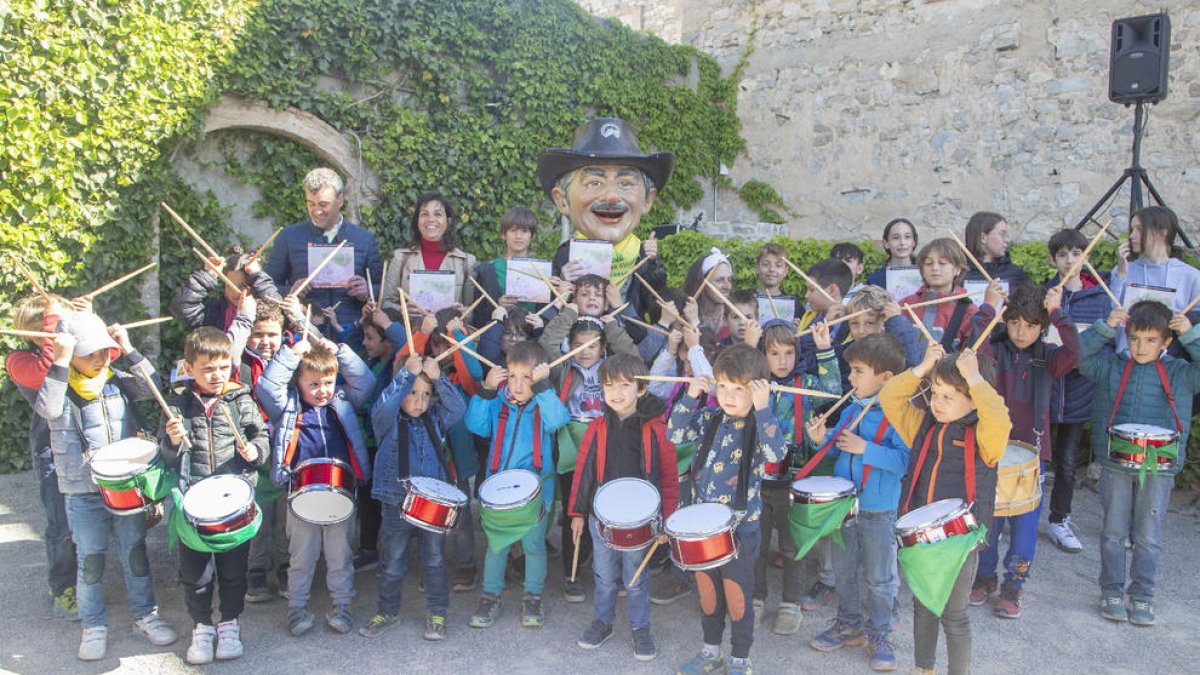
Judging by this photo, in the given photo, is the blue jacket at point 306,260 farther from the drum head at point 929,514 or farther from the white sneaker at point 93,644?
the drum head at point 929,514

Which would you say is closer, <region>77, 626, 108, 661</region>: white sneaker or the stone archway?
<region>77, 626, 108, 661</region>: white sneaker

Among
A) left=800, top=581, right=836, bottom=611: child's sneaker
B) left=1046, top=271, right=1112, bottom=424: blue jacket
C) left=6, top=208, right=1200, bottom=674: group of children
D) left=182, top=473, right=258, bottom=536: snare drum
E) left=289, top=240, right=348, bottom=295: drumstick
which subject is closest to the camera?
left=182, top=473, right=258, bottom=536: snare drum

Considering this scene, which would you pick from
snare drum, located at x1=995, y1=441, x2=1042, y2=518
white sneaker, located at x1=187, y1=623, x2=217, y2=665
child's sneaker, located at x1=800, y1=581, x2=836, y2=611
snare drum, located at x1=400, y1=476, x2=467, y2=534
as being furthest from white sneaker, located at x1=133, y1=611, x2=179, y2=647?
snare drum, located at x1=995, y1=441, x2=1042, y2=518

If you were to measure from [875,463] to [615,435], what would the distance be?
1146mm

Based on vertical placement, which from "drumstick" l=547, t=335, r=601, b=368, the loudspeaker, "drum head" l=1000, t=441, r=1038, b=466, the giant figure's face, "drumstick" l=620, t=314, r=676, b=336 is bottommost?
"drum head" l=1000, t=441, r=1038, b=466

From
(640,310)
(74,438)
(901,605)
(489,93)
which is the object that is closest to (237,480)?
(74,438)

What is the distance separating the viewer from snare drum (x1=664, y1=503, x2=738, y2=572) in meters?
3.38

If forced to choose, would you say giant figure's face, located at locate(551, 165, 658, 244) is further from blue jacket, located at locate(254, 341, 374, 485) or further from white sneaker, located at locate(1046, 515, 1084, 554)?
white sneaker, located at locate(1046, 515, 1084, 554)

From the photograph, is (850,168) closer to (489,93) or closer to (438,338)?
(489,93)

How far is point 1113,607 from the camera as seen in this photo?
4.28m

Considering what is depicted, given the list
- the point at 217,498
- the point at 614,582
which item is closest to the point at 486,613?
the point at 614,582

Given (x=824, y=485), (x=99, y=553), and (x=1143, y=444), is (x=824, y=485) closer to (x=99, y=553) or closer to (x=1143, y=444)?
(x=1143, y=444)

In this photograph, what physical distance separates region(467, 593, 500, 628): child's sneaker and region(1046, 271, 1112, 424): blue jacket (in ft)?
10.9

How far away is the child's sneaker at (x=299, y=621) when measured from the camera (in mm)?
4043
